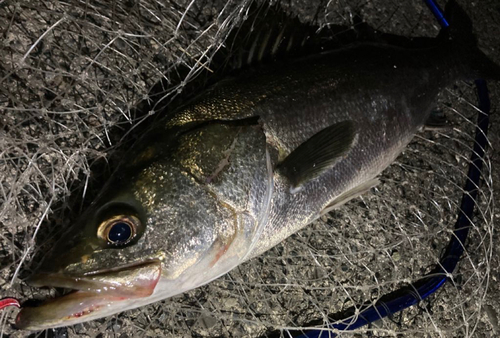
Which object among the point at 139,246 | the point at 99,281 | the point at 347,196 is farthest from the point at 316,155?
the point at 99,281

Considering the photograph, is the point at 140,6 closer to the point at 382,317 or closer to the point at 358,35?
the point at 358,35

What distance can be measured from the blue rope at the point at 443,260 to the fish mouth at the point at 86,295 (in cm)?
111

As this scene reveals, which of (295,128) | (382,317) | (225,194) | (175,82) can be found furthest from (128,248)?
(382,317)

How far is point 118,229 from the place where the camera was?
1.41 metres

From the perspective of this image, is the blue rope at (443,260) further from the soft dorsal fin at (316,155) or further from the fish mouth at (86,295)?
the fish mouth at (86,295)

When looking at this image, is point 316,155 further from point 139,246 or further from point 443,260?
point 443,260

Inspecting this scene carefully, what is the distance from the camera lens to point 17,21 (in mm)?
1937

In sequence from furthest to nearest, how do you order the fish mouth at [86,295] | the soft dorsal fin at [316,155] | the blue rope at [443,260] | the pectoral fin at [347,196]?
the blue rope at [443,260]
the pectoral fin at [347,196]
the soft dorsal fin at [316,155]
the fish mouth at [86,295]

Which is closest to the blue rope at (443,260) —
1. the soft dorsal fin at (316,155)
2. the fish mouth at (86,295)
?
the soft dorsal fin at (316,155)

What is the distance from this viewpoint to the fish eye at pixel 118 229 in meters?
1.40

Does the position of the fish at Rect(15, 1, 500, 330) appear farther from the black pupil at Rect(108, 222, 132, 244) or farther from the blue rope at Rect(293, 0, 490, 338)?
the blue rope at Rect(293, 0, 490, 338)

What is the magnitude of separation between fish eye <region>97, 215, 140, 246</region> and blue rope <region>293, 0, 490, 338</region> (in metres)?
1.18

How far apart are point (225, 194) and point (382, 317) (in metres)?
1.35

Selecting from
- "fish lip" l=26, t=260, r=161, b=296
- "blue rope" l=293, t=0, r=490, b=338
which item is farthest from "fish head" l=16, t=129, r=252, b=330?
"blue rope" l=293, t=0, r=490, b=338
